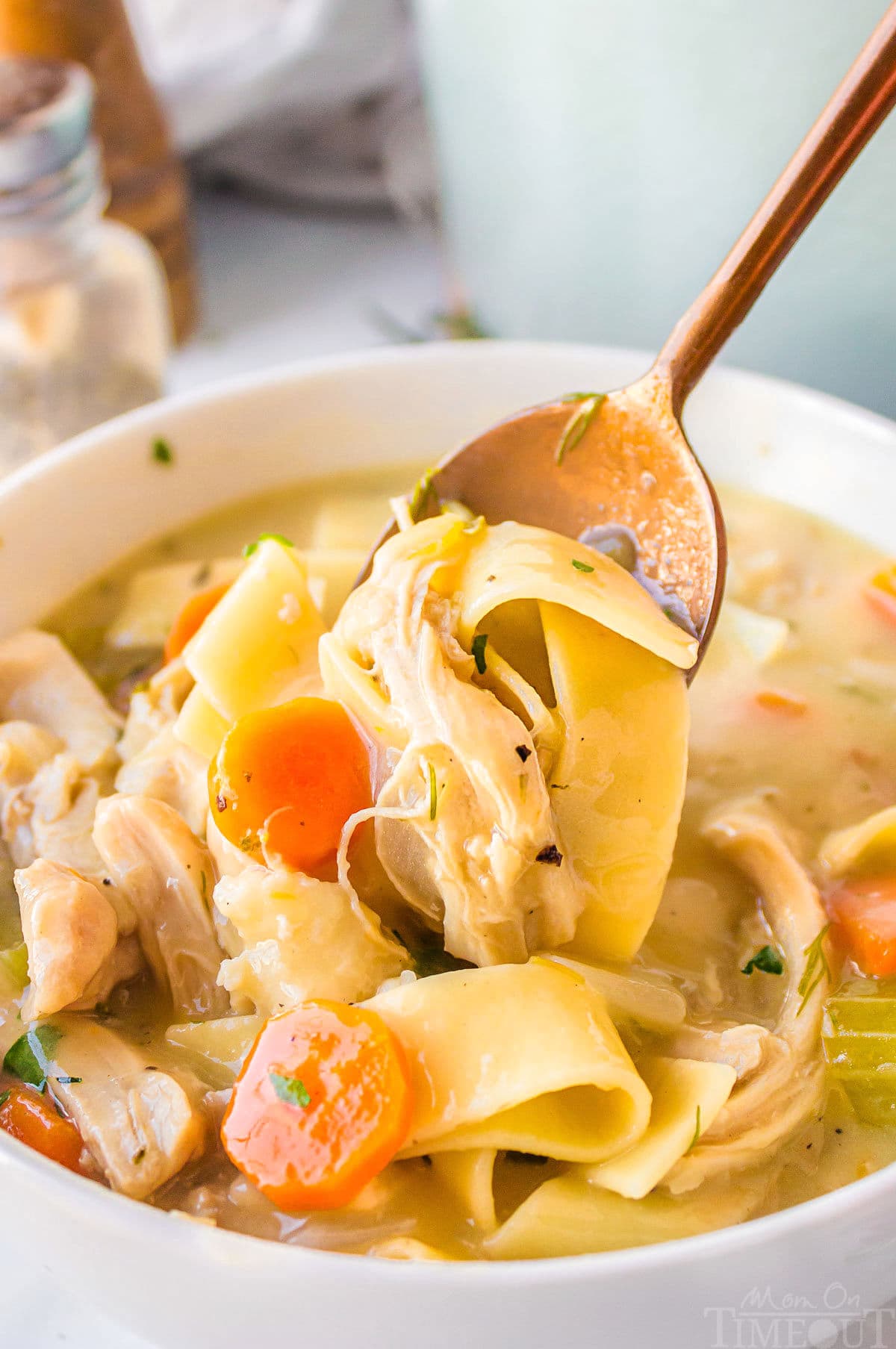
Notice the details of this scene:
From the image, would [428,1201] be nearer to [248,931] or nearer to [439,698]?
[248,931]

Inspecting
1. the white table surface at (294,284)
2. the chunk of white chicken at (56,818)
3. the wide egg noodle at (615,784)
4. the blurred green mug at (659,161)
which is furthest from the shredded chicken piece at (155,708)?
the white table surface at (294,284)

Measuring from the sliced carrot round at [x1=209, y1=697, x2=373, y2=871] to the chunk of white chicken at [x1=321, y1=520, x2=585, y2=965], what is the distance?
0.06 meters

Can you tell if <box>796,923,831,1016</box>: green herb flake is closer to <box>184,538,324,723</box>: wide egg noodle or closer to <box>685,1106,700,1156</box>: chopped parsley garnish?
<box>685,1106,700,1156</box>: chopped parsley garnish

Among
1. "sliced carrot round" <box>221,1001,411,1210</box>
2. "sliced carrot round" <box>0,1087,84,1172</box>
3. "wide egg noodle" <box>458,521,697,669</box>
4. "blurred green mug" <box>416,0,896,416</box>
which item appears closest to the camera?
"sliced carrot round" <box>221,1001,411,1210</box>

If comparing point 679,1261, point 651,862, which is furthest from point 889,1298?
point 651,862

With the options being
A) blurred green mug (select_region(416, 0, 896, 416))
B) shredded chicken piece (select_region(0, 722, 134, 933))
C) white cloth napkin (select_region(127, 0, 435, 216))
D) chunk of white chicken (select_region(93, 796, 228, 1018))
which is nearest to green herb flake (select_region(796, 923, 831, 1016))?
chunk of white chicken (select_region(93, 796, 228, 1018))

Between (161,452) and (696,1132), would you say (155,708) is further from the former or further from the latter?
(696,1132)

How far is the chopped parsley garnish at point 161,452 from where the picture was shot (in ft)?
9.09

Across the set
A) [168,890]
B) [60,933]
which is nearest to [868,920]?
[168,890]

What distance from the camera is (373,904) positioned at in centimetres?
199

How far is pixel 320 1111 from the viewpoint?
163 centimetres

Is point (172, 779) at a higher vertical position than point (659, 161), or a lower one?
lower

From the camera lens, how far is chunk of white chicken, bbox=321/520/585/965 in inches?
71.1

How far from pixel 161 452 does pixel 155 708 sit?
2.19ft
